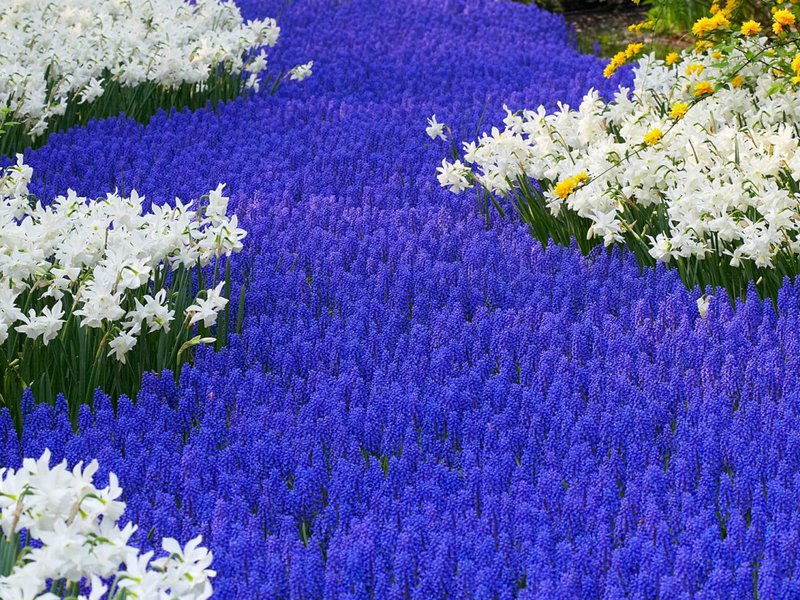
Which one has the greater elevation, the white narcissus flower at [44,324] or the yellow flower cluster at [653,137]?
the white narcissus flower at [44,324]

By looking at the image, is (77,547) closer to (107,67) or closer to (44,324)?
(44,324)

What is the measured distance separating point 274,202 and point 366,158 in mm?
911

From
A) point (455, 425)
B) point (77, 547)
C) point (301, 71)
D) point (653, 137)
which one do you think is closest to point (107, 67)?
point (301, 71)

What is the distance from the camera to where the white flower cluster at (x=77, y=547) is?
2.01m

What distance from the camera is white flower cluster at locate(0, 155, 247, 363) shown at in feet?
11.3

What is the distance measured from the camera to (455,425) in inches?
123

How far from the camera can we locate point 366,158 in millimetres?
6074

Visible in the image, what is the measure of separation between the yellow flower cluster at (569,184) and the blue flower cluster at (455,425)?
0.90 feet

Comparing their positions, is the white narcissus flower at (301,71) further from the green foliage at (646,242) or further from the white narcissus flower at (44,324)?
the white narcissus flower at (44,324)

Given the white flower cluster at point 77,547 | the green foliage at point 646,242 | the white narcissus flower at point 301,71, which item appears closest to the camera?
the white flower cluster at point 77,547

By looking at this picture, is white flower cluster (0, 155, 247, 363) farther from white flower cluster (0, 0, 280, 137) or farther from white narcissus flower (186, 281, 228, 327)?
white flower cluster (0, 0, 280, 137)

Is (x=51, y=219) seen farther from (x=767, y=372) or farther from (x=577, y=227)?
(x=767, y=372)

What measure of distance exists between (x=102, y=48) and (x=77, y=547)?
19.9 feet

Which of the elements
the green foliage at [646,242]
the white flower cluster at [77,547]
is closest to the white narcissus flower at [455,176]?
the green foliage at [646,242]
